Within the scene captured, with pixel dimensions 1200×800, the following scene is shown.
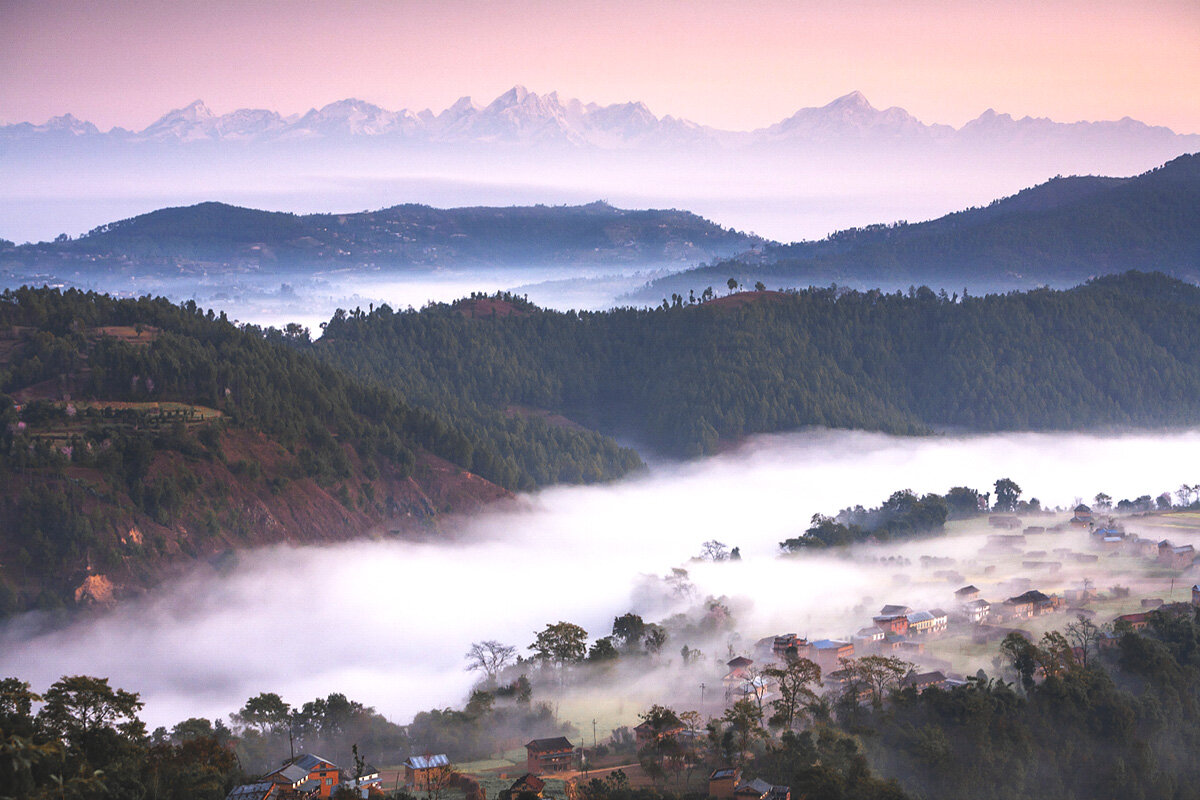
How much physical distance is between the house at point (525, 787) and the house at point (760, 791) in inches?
368

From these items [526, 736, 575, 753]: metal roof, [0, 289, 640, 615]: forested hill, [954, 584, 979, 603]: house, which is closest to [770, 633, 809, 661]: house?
[954, 584, 979, 603]: house

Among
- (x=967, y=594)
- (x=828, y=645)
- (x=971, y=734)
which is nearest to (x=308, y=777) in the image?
(x=971, y=734)

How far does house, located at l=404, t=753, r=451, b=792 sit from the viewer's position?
68125 mm

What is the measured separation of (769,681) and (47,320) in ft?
268

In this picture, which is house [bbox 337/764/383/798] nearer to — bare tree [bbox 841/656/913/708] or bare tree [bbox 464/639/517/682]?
bare tree [bbox 464/639/517/682]

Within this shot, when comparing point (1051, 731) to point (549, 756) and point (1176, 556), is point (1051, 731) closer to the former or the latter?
point (549, 756)

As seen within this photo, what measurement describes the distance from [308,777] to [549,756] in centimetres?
1387

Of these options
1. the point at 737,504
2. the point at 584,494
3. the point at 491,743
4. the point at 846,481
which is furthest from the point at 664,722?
the point at 846,481

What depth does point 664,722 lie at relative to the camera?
238 feet

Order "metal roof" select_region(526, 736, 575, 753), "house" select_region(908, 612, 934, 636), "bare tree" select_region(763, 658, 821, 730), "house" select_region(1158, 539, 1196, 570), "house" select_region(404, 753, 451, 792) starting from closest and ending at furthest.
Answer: "house" select_region(404, 753, 451, 792) → "metal roof" select_region(526, 736, 575, 753) → "bare tree" select_region(763, 658, 821, 730) → "house" select_region(908, 612, 934, 636) → "house" select_region(1158, 539, 1196, 570)

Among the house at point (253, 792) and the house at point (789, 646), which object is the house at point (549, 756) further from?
the house at point (789, 646)

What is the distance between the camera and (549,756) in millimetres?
71562

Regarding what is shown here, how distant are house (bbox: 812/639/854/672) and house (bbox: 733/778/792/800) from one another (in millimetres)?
24776

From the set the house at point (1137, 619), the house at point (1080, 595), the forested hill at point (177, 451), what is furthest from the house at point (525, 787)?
the house at point (1080, 595)
